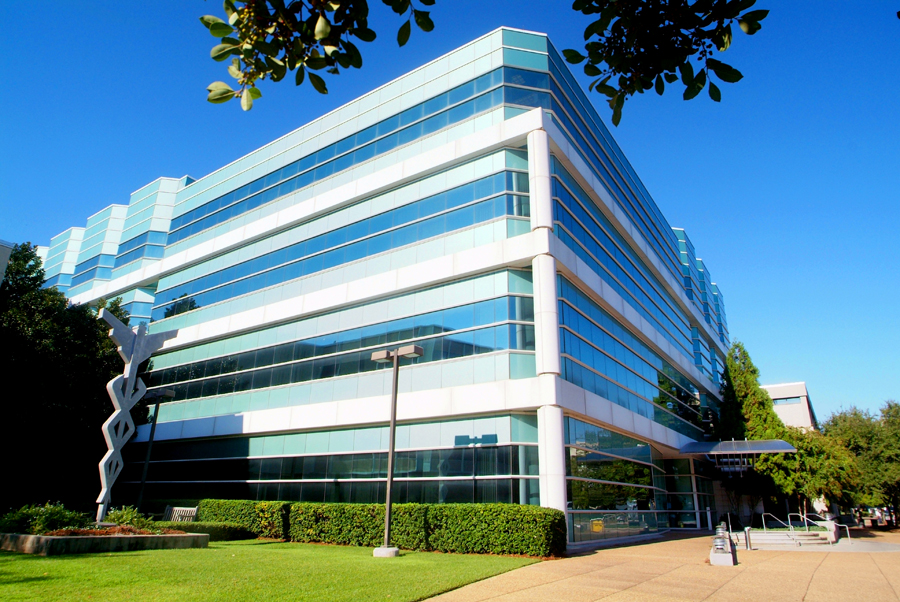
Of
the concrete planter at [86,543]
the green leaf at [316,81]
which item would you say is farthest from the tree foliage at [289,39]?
the concrete planter at [86,543]

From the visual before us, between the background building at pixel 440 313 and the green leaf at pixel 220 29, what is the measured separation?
15694 mm

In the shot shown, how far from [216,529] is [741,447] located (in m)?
26.3

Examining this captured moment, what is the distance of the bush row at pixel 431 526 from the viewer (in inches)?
599

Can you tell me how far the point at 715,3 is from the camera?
377 centimetres

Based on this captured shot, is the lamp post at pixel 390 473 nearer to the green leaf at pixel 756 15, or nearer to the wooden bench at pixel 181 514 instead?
the wooden bench at pixel 181 514

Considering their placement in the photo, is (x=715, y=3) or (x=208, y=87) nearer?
(x=208, y=87)

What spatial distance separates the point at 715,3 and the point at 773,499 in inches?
1611

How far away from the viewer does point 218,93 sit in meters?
3.36

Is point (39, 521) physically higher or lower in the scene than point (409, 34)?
lower

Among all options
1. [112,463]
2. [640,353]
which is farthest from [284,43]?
[640,353]

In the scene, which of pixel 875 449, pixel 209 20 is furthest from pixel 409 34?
pixel 875 449

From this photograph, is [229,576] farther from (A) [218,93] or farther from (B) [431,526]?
(A) [218,93]

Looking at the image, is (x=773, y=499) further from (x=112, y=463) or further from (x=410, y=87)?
(x=112, y=463)

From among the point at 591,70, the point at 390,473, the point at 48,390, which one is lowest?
the point at 390,473
